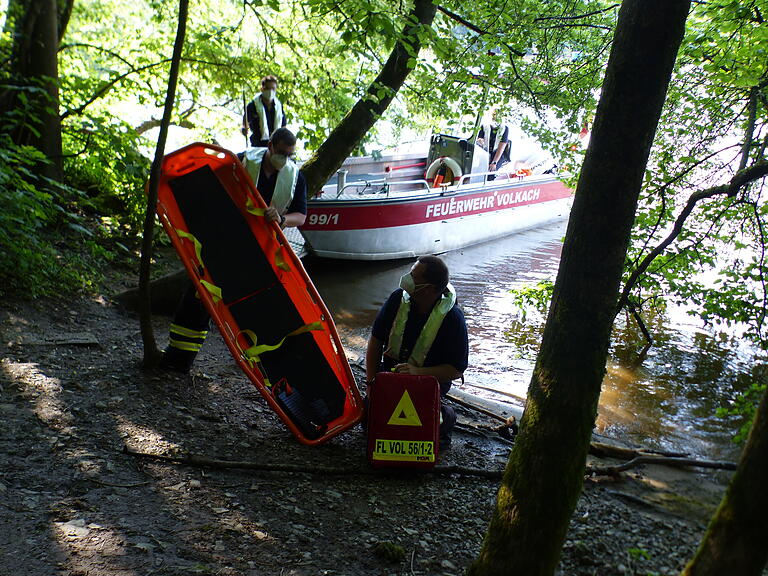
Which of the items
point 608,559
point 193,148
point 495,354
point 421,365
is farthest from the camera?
point 495,354

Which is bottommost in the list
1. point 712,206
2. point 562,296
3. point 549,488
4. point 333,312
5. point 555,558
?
point 333,312

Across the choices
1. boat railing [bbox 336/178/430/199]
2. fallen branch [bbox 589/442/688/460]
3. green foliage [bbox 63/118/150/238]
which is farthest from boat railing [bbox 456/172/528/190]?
fallen branch [bbox 589/442/688/460]

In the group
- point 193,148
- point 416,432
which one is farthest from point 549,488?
point 193,148

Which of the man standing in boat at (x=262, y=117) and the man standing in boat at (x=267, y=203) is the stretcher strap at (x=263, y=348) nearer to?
the man standing in boat at (x=267, y=203)

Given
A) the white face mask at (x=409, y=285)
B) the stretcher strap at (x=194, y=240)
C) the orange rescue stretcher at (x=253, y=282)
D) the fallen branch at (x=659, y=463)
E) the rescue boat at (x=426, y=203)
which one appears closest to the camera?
the white face mask at (x=409, y=285)

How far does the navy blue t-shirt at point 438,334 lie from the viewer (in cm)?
416

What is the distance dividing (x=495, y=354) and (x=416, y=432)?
4.23 m

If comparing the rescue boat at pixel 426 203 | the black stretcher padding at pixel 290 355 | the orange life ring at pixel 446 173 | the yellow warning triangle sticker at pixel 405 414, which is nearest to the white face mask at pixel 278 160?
the black stretcher padding at pixel 290 355

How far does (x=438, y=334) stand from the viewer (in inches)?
164

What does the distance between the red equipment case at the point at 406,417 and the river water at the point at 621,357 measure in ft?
8.71

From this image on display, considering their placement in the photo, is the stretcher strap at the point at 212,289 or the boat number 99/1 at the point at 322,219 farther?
the boat number 99/1 at the point at 322,219

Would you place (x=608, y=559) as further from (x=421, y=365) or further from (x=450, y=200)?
(x=450, y=200)

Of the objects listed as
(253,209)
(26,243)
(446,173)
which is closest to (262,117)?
(26,243)

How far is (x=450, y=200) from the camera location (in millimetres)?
13234
